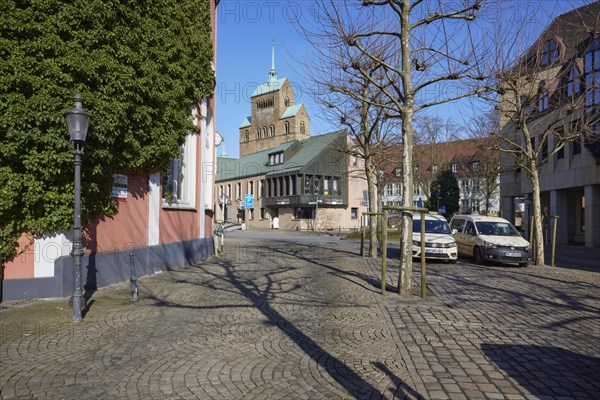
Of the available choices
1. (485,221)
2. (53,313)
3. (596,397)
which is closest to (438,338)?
(596,397)

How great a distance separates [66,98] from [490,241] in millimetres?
14178

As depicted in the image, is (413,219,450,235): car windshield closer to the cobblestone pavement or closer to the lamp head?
the cobblestone pavement

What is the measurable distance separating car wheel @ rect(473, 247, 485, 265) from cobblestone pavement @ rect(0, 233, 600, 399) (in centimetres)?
643

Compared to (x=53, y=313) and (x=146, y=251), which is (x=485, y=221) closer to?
(x=146, y=251)

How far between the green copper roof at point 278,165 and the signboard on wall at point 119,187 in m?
41.7

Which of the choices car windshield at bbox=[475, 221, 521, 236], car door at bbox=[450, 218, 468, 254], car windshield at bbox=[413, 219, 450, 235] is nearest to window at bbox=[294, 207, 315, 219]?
car door at bbox=[450, 218, 468, 254]

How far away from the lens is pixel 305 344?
651 cm

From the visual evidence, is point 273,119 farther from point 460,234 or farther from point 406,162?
point 406,162

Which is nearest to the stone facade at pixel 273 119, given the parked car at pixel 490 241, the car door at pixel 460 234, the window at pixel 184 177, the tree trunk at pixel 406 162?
the car door at pixel 460 234

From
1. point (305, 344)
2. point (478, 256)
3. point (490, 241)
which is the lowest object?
point (305, 344)

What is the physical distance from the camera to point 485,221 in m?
19.0

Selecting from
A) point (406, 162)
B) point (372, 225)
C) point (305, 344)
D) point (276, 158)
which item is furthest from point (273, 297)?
point (276, 158)

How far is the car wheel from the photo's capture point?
702 inches

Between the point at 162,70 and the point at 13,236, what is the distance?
5051mm
